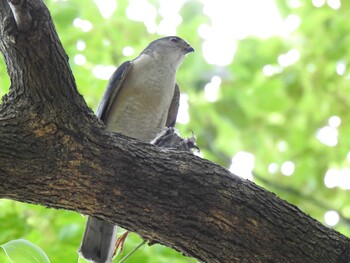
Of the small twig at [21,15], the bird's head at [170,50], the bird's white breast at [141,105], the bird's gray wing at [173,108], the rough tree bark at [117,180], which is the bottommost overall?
the rough tree bark at [117,180]

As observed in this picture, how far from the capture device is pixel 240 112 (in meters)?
6.31

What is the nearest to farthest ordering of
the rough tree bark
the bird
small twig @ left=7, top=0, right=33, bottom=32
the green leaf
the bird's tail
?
small twig @ left=7, top=0, right=33, bottom=32 → the rough tree bark → the green leaf → the bird's tail → the bird

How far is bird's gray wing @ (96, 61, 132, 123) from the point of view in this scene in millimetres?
4379

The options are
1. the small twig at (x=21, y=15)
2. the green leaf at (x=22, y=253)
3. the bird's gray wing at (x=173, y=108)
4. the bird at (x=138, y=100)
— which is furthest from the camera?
the bird's gray wing at (x=173, y=108)

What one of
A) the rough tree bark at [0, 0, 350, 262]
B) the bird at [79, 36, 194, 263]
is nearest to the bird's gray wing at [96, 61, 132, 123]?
the bird at [79, 36, 194, 263]

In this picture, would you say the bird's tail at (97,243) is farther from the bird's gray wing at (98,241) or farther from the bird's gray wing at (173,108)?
the bird's gray wing at (173,108)

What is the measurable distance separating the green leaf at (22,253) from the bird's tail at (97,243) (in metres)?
0.80

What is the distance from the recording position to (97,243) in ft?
12.1

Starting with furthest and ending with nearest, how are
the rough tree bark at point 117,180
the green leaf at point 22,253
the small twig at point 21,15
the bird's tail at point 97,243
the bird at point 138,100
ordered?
the bird at point 138,100, the bird's tail at point 97,243, the green leaf at point 22,253, the rough tree bark at point 117,180, the small twig at point 21,15

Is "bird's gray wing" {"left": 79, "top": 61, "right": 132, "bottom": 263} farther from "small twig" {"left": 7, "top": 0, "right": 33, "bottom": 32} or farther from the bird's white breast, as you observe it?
"small twig" {"left": 7, "top": 0, "right": 33, "bottom": 32}

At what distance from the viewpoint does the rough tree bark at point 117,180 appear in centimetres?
261

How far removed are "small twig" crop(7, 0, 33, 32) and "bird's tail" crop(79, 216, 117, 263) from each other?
149cm

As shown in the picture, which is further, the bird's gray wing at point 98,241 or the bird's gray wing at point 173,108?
the bird's gray wing at point 173,108

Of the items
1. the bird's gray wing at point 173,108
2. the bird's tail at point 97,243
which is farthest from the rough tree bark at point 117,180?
the bird's gray wing at point 173,108
